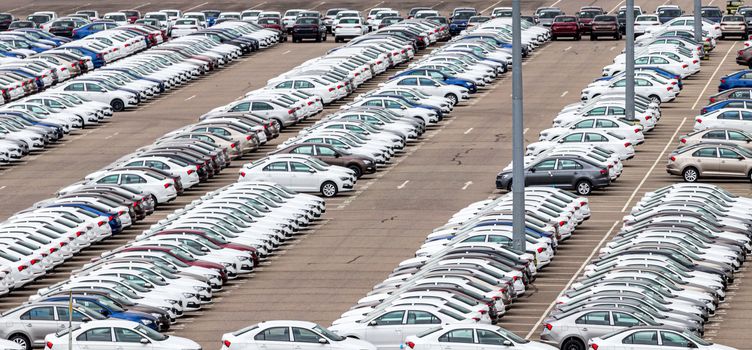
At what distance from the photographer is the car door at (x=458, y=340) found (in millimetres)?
42531

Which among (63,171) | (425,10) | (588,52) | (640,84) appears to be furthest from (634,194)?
(425,10)

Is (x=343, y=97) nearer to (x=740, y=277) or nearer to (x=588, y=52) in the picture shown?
(x=588, y=52)

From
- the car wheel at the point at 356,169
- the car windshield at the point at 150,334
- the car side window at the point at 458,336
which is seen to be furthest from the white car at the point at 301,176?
the car side window at the point at 458,336

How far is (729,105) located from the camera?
2928 inches

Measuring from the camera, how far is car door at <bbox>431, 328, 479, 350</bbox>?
4253 cm

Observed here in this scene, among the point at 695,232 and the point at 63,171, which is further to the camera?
the point at 63,171

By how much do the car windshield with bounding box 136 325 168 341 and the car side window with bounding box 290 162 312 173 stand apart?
22260 millimetres

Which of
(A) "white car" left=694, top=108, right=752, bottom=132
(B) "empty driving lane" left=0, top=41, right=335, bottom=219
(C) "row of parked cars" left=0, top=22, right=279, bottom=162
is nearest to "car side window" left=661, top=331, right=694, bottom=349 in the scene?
(B) "empty driving lane" left=0, top=41, right=335, bottom=219

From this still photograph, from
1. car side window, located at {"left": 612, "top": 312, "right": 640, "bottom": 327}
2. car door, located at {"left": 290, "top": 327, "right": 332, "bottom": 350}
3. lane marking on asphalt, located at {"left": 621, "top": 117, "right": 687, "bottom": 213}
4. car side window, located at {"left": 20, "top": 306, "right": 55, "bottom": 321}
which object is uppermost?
car door, located at {"left": 290, "top": 327, "right": 332, "bottom": 350}

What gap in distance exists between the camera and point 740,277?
2072 inches

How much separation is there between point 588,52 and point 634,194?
113 feet

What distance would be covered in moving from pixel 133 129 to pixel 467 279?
115ft

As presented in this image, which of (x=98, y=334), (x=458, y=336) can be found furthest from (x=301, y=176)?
(x=458, y=336)

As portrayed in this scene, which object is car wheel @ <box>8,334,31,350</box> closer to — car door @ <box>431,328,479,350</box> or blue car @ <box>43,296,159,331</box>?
blue car @ <box>43,296,159,331</box>
